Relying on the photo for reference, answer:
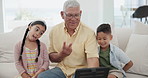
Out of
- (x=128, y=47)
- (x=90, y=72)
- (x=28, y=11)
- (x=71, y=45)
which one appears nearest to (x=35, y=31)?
(x=71, y=45)

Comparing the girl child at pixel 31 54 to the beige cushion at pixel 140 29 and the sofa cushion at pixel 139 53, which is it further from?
the beige cushion at pixel 140 29

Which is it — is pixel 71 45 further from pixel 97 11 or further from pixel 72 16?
pixel 97 11

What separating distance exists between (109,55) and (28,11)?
3065 millimetres

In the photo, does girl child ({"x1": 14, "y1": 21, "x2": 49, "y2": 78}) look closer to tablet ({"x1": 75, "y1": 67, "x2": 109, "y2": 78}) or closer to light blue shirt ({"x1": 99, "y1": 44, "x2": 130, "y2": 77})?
tablet ({"x1": 75, "y1": 67, "x2": 109, "y2": 78})

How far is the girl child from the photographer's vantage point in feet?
5.60

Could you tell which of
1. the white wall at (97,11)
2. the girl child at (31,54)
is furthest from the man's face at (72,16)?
the white wall at (97,11)

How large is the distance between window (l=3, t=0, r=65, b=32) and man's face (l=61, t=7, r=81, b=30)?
2.88 m

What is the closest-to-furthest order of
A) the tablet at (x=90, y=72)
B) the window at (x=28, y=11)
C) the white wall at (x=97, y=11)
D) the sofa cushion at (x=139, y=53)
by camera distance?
1. the tablet at (x=90, y=72)
2. the sofa cushion at (x=139, y=53)
3. the window at (x=28, y=11)
4. the white wall at (x=97, y=11)

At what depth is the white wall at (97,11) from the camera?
178 inches

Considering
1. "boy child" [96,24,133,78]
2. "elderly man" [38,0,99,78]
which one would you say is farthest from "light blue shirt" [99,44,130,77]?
"elderly man" [38,0,99,78]

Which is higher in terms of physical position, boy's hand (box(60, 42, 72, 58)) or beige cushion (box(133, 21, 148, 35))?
beige cushion (box(133, 21, 148, 35))

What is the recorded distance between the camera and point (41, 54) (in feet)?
5.82

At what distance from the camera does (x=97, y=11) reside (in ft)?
15.4

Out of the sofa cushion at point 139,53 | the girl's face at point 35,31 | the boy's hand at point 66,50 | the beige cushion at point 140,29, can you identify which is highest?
the girl's face at point 35,31
